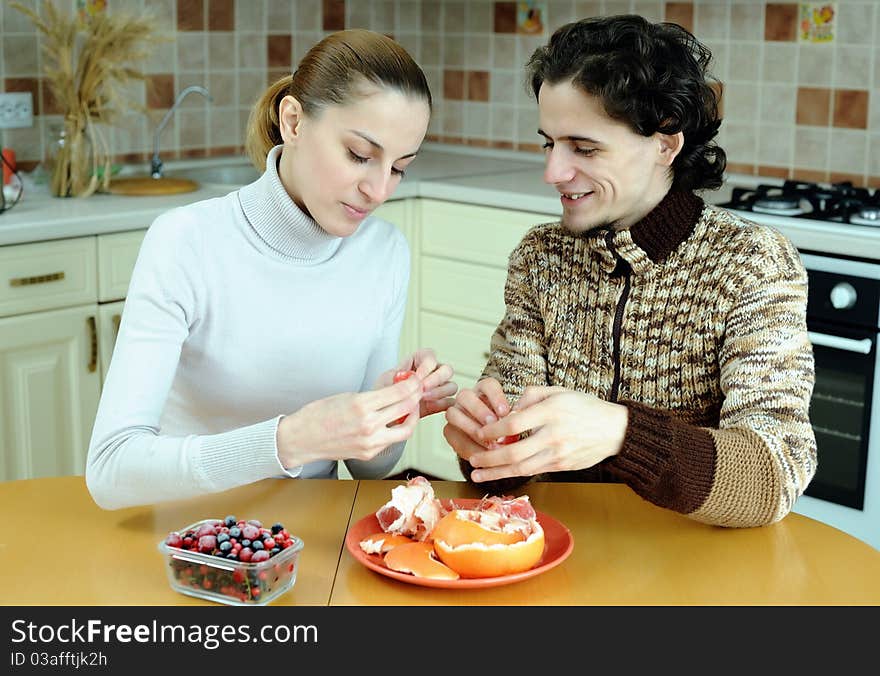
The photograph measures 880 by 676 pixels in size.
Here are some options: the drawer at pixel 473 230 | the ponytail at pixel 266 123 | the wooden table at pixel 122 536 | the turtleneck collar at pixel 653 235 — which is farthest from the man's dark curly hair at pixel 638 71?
the drawer at pixel 473 230

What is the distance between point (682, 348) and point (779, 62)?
181 cm

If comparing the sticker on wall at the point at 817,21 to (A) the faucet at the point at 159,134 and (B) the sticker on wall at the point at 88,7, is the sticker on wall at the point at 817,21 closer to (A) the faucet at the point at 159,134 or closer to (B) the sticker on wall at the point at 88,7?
(A) the faucet at the point at 159,134

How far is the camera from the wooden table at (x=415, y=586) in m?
1.19

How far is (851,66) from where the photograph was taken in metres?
3.04

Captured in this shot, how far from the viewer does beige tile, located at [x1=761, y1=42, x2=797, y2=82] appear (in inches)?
124

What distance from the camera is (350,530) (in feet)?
4.28

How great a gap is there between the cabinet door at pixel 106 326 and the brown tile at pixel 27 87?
30.3 inches

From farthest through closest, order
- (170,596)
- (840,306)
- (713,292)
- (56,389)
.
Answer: (56,389) < (840,306) < (713,292) < (170,596)

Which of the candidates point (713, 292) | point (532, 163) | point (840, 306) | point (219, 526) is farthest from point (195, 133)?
point (219, 526)

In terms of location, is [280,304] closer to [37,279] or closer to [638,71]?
[638,71]

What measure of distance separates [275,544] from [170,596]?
0.12m

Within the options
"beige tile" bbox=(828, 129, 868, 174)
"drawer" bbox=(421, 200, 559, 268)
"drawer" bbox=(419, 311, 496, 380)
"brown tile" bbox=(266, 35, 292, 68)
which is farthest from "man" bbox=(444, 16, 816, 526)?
"brown tile" bbox=(266, 35, 292, 68)

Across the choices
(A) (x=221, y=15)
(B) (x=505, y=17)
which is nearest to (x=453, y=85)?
(B) (x=505, y=17)
